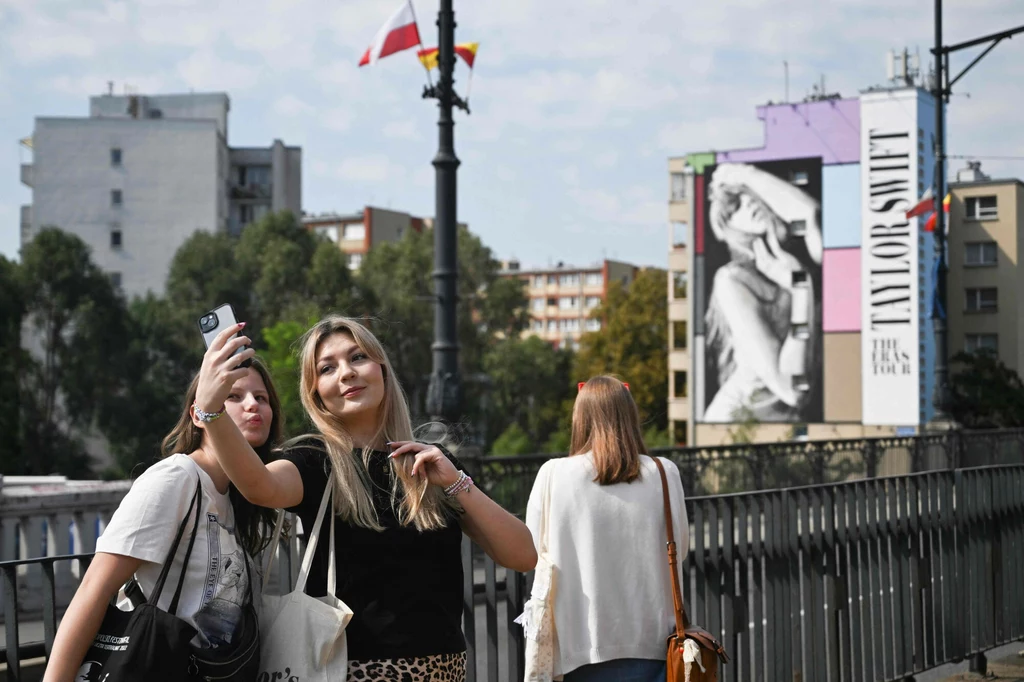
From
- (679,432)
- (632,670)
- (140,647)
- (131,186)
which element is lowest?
(679,432)

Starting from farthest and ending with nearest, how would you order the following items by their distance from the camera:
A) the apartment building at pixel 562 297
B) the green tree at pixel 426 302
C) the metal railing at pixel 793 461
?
the apartment building at pixel 562 297 < the green tree at pixel 426 302 < the metal railing at pixel 793 461

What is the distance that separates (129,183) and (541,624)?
8438 cm

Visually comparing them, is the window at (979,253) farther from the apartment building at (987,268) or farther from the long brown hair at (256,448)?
the long brown hair at (256,448)

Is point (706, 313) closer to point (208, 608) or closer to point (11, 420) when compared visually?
point (11, 420)

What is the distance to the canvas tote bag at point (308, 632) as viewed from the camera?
3.11 meters

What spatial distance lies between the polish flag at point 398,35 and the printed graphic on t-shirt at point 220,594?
1318 cm

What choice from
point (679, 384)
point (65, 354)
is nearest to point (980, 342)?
point (679, 384)

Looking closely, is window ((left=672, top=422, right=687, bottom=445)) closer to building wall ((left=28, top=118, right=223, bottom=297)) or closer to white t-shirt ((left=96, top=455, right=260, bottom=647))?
building wall ((left=28, top=118, right=223, bottom=297))

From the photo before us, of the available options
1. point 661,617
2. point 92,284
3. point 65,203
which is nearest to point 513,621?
point 661,617

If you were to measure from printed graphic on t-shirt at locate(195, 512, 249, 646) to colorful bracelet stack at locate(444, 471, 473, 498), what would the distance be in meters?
0.54

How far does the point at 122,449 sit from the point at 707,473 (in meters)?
51.4

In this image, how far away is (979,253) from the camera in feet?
249

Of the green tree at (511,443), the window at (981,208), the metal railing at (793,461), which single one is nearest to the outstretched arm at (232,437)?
the metal railing at (793,461)

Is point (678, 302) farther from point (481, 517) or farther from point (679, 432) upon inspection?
point (481, 517)
